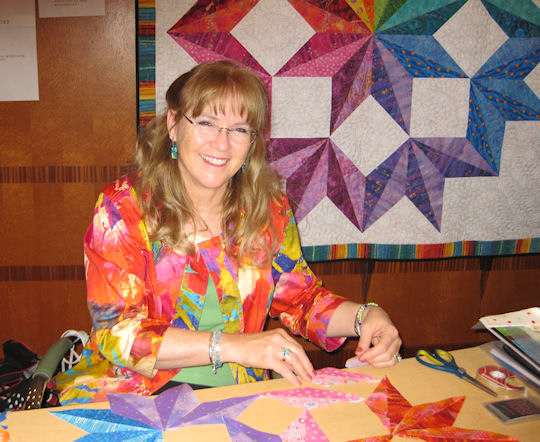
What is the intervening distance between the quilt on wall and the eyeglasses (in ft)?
2.30

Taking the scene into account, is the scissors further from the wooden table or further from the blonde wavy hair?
the blonde wavy hair

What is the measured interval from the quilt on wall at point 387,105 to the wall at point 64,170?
12 cm

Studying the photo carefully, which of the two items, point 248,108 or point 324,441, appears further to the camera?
point 248,108

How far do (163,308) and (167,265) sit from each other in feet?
0.36

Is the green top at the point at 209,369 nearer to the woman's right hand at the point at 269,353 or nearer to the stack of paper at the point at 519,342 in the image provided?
the woman's right hand at the point at 269,353

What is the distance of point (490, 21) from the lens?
77.7 inches

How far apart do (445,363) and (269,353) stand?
A: 368 mm

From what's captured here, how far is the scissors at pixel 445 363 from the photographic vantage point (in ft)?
3.04

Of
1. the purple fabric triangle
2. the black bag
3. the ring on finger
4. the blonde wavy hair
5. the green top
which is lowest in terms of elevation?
the black bag

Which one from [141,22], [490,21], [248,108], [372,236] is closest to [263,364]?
[248,108]

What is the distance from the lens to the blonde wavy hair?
1.17m

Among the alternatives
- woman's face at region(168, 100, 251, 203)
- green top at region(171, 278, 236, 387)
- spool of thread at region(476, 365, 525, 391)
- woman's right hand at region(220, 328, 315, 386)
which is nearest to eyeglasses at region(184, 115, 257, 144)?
woman's face at region(168, 100, 251, 203)

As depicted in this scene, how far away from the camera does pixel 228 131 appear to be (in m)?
1.20

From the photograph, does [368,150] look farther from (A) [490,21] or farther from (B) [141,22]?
(B) [141,22]
